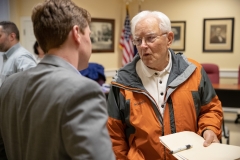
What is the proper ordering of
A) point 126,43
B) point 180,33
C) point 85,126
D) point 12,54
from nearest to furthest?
point 85,126, point 12,54, point 126,43, point 180,33

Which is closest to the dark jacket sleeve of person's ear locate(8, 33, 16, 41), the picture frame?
person's ear locate(8, 33, 16, 41)

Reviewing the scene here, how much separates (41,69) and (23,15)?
4.56 m

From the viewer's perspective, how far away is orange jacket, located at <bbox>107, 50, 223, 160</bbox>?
1.50 m

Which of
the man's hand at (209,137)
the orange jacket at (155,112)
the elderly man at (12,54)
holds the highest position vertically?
the elderly man at (12,54)

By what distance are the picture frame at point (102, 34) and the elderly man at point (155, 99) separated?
4.14 m

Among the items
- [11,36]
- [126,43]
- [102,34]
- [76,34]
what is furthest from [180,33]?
[76,34]

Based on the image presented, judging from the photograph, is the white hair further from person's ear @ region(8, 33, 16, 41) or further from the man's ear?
person's ear @ region(8, 33, 16, 41)

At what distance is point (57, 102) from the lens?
0.77 m

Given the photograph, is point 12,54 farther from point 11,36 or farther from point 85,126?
point 85,126

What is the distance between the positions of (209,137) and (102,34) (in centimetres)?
472

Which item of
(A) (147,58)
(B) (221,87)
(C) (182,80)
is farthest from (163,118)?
(B) (221,87)

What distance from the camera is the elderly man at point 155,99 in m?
1.50

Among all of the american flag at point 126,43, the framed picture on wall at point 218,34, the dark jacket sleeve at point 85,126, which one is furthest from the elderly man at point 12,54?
the framed picture on wall at point 218,34

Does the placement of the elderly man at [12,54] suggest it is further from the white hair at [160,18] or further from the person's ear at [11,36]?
the white hair at [160,18]
